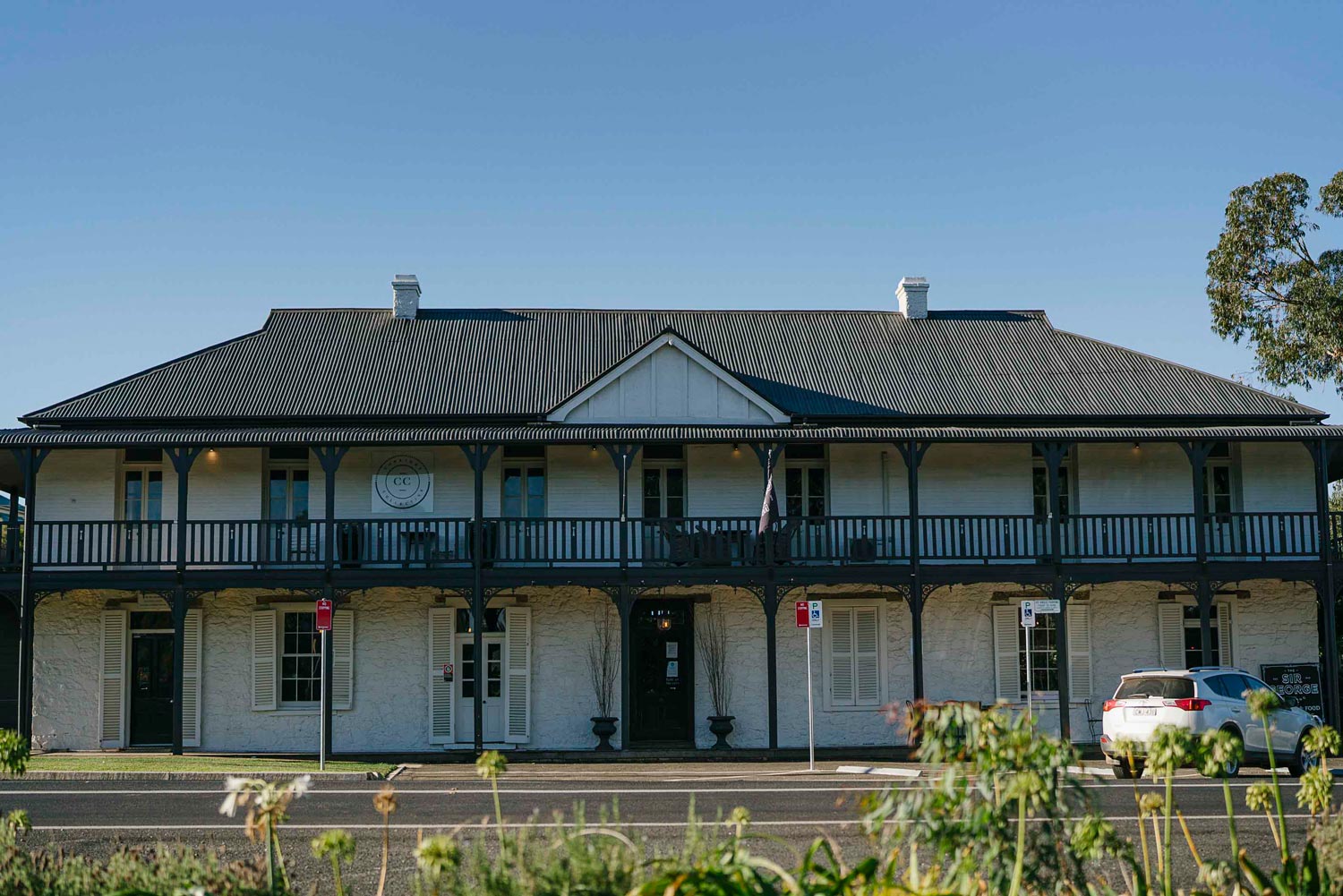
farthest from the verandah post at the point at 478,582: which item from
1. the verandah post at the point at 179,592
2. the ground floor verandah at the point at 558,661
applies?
the verandah post at the point at 179,592

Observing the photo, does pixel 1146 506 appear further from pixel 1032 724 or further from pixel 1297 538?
pixel 1032 724

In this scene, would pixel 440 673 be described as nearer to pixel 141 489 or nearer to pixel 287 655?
pixel 287 655

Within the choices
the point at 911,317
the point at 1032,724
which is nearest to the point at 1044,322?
the point at 911,317

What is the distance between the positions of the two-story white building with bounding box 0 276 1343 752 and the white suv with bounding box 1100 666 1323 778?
3.14 meters

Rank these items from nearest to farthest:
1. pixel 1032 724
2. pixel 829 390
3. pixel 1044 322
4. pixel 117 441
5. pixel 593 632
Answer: pixel 1032 724 → pixel 117 441 → pixel 593 632 → pixel 829 390 → pixel 1044 322

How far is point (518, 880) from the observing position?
189 inches

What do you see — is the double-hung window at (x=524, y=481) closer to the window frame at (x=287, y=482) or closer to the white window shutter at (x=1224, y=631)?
the window frame at (x=287, y=482)

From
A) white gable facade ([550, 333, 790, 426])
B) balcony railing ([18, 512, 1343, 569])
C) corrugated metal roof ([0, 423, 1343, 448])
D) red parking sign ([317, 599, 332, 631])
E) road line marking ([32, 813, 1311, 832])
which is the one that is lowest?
road line marking ([32, 813, 1311, 832])

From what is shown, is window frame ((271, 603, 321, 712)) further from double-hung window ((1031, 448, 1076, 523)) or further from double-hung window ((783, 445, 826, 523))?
double-hung window ((1031, 448, 1076, 523))

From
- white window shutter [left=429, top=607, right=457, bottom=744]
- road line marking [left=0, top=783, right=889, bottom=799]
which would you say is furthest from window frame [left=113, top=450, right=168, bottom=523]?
road line marking [left=0, top=783, right=889, bottom=799]

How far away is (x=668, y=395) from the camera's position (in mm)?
→ 23859

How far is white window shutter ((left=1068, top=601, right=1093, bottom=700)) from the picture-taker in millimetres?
24016

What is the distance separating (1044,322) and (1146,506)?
6.47m

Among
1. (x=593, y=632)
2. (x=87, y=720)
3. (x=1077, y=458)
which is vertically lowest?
(x=87, y=720)
